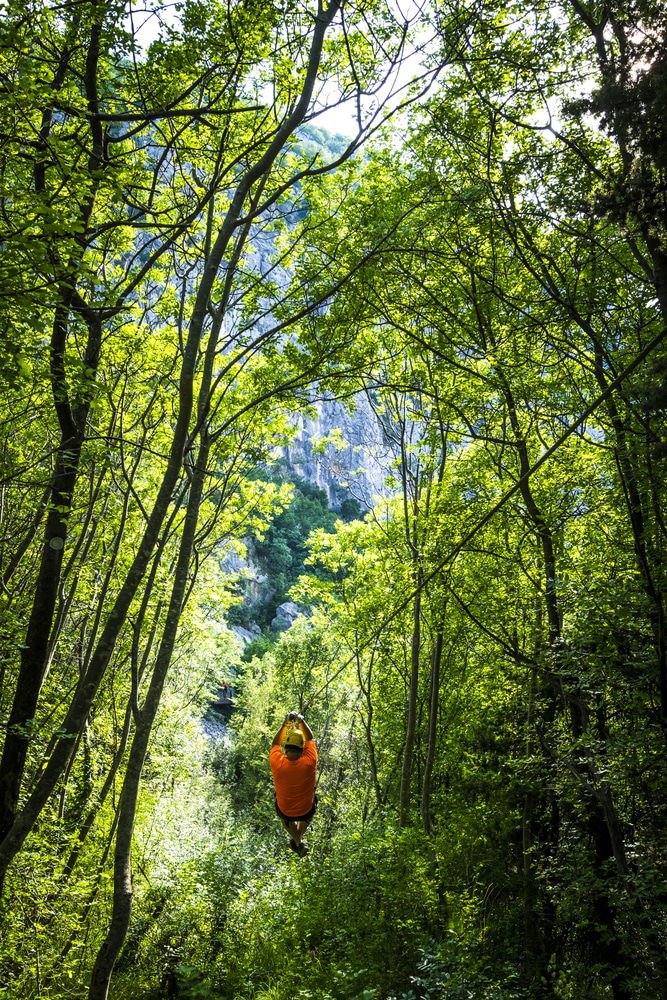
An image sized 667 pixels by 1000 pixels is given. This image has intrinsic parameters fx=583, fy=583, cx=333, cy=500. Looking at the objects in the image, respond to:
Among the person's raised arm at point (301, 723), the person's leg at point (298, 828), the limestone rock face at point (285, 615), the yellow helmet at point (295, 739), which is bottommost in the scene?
the person's leg at point (298, 828)

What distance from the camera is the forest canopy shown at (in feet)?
12.1

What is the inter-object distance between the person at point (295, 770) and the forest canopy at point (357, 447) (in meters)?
1.40

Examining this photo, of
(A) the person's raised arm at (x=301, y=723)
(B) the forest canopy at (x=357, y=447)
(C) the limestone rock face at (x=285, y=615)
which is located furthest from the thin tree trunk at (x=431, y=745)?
(C) the limestone rock face at (x=285, y=615)

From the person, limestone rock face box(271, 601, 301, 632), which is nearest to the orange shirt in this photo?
the person

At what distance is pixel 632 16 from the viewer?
3330mm

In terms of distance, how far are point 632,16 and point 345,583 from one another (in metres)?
8.65

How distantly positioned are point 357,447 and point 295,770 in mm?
5838

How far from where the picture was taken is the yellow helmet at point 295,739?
596 cm

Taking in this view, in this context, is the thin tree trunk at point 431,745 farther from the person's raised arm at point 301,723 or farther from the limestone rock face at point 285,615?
the limestone rock face at point 285,615

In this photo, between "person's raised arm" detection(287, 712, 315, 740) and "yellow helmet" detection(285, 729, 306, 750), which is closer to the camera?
"person's raised arm" detection(287, 712, 315, 740)

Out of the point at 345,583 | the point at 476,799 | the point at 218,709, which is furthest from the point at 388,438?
the point at 218,709

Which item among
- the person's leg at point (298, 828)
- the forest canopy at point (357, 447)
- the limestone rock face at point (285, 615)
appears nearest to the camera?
the forest canopy at point (357, 447)

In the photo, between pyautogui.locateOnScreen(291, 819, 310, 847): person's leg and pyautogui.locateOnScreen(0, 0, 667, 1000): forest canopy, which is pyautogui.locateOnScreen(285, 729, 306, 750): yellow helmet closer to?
pyautogui.locateOnScreen(291, 819, 310, 847): person's leg

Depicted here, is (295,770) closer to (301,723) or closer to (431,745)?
(301,723)
